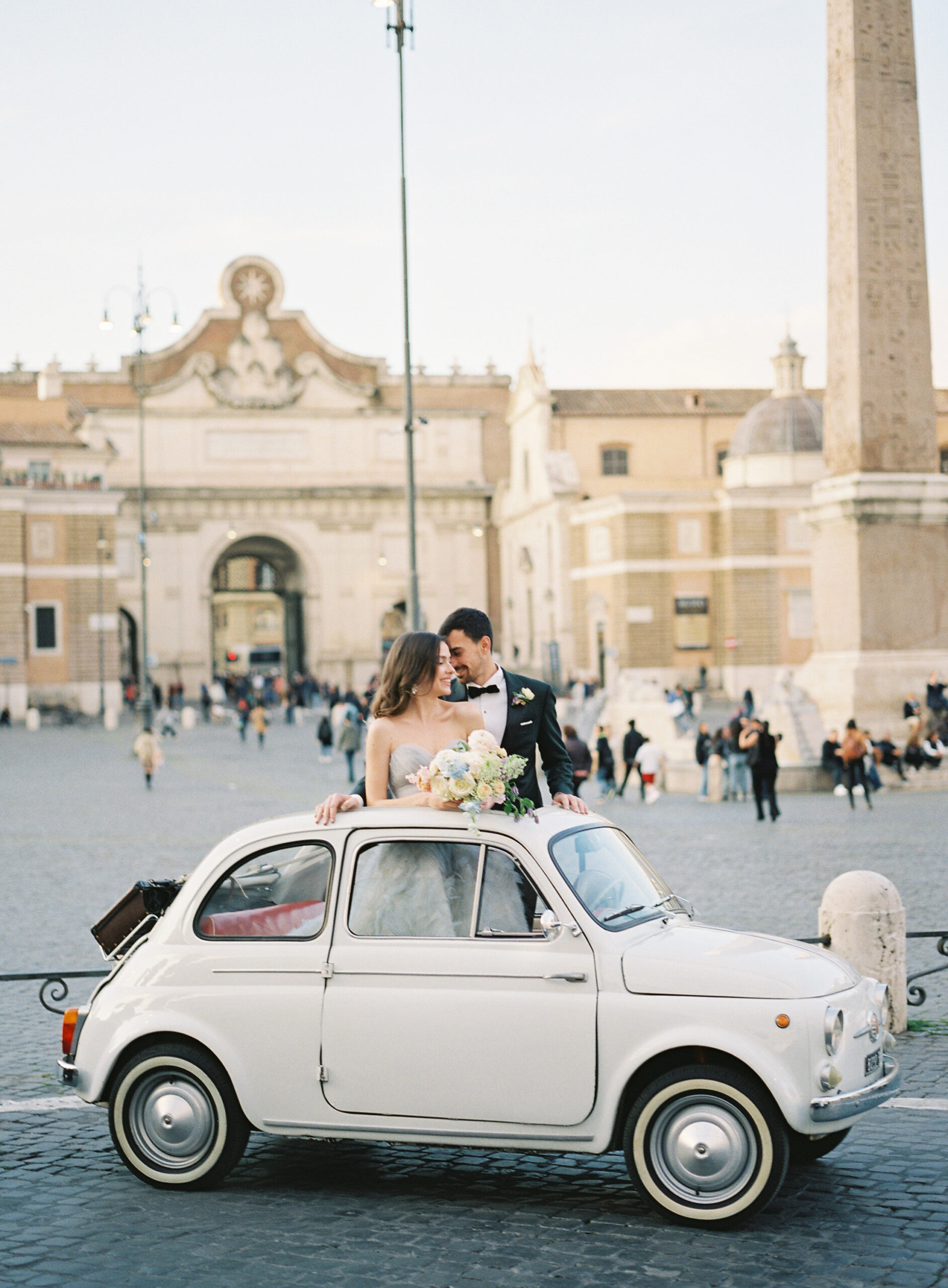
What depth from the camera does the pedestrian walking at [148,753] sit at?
973 inches

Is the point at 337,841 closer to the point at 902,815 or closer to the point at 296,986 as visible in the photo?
the point at 296,986

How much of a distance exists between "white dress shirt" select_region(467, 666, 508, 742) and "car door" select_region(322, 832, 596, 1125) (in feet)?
3.44

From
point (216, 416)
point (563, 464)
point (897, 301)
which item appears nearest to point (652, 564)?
point (563, 464)

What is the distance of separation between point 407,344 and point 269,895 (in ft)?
58.7

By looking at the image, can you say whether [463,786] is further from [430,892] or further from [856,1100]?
[856,1100]

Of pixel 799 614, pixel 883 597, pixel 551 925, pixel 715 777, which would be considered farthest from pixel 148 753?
pixel 799 614

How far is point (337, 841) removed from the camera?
18.2 feet

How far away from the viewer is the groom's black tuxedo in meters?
6.33

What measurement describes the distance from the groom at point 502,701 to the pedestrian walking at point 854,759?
13555 millimetres

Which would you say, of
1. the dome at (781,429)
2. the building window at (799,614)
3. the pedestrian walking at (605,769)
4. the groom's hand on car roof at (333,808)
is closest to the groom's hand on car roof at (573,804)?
the groom's hand on car roof at (333,808)

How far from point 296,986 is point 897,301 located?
16424mm

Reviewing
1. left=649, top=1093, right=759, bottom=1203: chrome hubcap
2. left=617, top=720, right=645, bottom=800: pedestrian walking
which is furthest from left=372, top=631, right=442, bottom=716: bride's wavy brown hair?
left=617, top=720, right=645, bottom=800: pedestrian walking

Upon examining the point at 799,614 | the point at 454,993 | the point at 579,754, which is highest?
the point at 799,614

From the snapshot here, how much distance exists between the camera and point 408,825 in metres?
5.48
